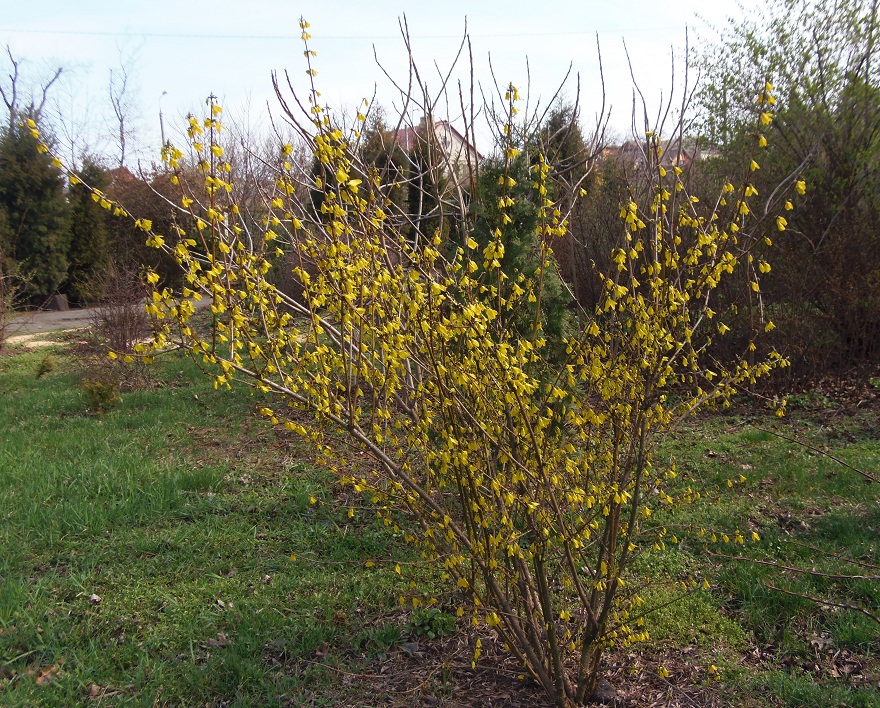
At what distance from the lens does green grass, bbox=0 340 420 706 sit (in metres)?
2.97

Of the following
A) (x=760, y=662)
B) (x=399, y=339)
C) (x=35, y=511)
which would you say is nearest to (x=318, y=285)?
(x=399, y=339)

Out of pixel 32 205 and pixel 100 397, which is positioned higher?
pixel 32 205

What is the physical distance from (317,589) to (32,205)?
15.1 m

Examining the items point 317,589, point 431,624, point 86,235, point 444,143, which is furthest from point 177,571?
point 86,235

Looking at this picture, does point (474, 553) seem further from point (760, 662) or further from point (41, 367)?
point (41, 367)

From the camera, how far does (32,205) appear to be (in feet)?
49.9

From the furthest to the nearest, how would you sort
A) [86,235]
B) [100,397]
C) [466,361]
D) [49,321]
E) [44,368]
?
[86,235]
[49,321]
[44,368]
[100,397]
[466,361]

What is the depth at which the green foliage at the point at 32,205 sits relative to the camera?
15.2 m

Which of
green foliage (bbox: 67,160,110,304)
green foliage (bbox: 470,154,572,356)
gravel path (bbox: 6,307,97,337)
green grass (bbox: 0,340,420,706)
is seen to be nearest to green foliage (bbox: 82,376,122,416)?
green grass (bbox: 0,340,420,706)

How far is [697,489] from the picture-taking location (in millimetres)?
4727

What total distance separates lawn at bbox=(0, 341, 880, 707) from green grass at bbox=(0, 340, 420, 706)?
0.01 m

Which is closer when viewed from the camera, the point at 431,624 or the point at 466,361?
the point at 466,361

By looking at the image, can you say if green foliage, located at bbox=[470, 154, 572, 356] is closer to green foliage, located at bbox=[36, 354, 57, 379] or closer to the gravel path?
green foliage, located at bbox=[36, 354, 57, 379]

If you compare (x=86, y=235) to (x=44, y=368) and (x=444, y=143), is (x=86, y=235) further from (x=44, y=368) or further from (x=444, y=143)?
(x=444, y=143)
